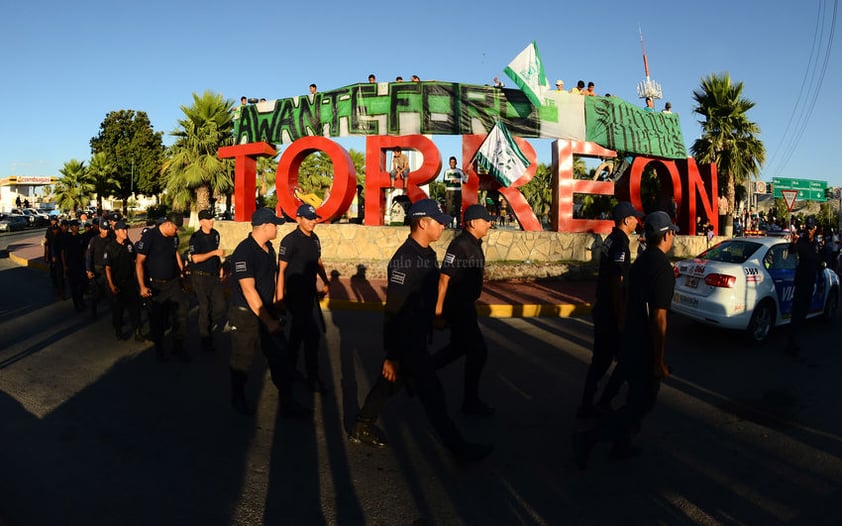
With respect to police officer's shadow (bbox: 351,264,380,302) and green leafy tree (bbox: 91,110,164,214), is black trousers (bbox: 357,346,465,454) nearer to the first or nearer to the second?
police officer's shadow (bbox: 351,264,380,302)

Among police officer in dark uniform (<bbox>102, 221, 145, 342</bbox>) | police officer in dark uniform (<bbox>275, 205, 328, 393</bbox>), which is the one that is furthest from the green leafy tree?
police officer in dark uniform (<bbox>275, 205, 328, 393</bbox>)

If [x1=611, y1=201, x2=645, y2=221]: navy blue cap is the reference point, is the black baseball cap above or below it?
below

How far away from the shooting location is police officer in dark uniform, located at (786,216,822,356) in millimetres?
6535

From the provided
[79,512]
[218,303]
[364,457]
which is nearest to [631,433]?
[364,457]

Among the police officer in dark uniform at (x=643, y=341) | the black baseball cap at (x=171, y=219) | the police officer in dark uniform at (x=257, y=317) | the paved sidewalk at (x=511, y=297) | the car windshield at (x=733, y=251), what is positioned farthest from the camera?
the paved sidewalk at (x=511, y=297)

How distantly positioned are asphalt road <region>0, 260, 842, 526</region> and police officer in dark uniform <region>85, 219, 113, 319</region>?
173cm

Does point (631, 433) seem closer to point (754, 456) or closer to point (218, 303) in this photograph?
point (754, 456)

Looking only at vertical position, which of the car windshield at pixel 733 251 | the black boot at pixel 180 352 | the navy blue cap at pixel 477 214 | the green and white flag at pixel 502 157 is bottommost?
the black boot at pixel 180 352

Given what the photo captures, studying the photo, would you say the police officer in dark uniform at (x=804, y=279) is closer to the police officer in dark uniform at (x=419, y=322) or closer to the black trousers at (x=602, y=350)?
the black trousers at (x=602, y=350)

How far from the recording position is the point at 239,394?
4555 mm

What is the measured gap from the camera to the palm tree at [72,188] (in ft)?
155

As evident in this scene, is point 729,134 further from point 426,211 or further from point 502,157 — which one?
point 426,211

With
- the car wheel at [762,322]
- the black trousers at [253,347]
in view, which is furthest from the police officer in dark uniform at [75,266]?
the car wheel at [762,322]

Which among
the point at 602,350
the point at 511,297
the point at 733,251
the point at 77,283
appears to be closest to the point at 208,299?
the point at 77,283
